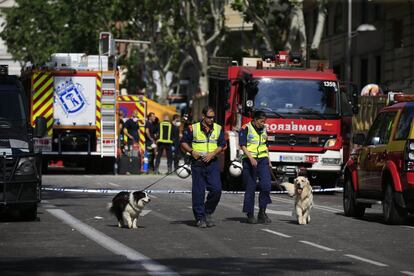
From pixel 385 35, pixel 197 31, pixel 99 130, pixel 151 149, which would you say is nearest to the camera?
pixel 99 130

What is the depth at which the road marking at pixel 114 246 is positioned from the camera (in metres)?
13.2

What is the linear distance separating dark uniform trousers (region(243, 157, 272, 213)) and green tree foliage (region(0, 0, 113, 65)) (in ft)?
143

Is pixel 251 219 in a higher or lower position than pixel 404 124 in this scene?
lower

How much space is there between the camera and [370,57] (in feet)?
172

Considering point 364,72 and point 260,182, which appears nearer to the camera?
point 260,182

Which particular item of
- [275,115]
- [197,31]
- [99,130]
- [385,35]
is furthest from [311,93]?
[197,31]

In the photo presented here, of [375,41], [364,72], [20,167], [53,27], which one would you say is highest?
[53,27]

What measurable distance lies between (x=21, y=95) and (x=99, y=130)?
16647 mm

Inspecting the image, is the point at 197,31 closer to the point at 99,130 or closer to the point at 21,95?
the point at 99,130

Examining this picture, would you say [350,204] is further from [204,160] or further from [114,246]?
[114,246]

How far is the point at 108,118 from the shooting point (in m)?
38.1

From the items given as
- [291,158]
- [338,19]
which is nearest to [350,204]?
[291,158]

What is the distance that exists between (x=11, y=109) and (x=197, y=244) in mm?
5717

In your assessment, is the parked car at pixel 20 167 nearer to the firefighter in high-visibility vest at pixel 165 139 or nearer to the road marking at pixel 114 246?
the road marking at pixel 114 246
